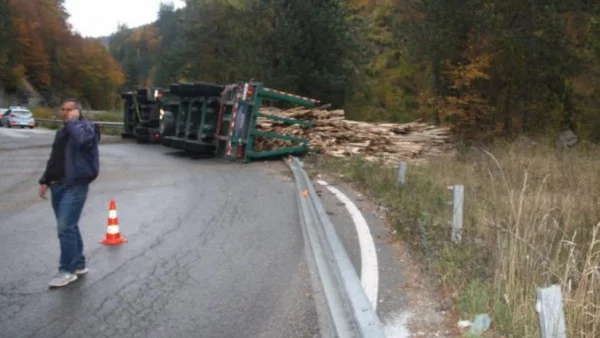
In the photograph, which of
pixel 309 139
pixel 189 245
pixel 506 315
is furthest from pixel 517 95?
pixel 506 315

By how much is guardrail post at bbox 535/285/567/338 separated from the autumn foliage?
7687cm

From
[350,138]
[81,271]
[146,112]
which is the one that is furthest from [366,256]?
[146,112]

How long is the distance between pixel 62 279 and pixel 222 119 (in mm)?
12273

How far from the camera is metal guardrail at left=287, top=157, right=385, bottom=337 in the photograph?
13.7 feet

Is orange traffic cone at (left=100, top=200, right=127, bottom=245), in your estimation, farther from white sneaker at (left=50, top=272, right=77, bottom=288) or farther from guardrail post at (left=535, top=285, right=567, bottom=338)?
guardrail post at (left=535, top=285, right=567, bottom=338)

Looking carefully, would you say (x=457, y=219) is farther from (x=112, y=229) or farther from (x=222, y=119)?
(x=222, y=119)

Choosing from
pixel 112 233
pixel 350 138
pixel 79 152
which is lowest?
pixel 112 233

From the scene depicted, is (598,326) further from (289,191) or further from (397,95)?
(397,95)

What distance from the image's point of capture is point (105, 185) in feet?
40.2

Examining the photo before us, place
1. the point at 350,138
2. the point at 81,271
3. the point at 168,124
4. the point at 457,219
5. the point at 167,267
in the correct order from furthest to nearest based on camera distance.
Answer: the point at 168,124 < the point at 350,138 < the point at 457,219 < the point at 167,267 < the point at 81,271

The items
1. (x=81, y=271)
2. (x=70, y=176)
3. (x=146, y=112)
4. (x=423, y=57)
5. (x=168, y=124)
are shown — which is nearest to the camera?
(x=70, y=176)

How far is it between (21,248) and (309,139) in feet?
39.8

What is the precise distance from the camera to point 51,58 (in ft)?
293

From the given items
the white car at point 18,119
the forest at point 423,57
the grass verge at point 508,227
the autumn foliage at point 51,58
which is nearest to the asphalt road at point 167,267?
the grass verge at point 508,227
